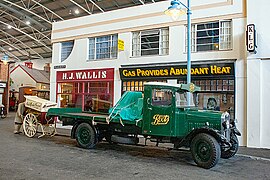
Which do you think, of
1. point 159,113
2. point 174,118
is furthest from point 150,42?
point 174,118

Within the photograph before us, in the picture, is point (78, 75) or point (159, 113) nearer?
point (159, 113)

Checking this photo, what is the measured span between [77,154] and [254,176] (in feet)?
17.1

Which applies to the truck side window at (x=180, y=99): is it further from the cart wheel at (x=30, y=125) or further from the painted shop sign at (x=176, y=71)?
the cart wheel at (x=30, y=125)

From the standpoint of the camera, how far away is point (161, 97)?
8.36 meters

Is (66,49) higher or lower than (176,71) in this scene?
higher

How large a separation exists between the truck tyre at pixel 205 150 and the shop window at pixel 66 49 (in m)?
11.5

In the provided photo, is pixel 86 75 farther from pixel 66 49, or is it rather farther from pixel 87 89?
pixel 66 49

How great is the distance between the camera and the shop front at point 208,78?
11430 millimetres

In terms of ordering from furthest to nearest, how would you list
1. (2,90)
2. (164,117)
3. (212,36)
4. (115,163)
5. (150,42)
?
(2,90) < (150,42) < (212,36) < (164,117) < (115,163)

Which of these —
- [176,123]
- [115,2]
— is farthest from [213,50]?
[115,2]

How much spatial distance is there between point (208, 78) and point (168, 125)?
4.67 metres

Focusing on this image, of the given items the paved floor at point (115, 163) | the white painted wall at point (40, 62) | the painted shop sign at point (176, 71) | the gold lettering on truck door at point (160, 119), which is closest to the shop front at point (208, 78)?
the painted shop sign at point (176, 71)

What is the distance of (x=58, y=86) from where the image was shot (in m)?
17.0

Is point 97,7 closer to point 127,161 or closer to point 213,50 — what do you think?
point 213,50
